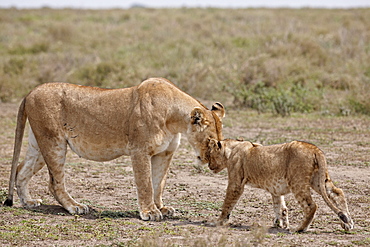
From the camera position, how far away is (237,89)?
16.2m

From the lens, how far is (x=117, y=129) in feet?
22.5

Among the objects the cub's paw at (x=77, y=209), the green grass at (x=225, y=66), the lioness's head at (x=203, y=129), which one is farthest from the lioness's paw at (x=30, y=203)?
the green grass at (x=225, y=66)

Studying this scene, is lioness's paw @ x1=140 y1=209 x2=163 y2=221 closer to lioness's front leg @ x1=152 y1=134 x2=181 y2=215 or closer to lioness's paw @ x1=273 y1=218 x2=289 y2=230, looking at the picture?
lioness's front leg @ x1=152 y1=134 x2=181 y2=215

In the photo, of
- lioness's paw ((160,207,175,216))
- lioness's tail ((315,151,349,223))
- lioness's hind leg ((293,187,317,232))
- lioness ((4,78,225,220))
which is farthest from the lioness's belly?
lioness's tail ((315,151,349,223))

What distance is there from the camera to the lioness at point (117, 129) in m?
6.67

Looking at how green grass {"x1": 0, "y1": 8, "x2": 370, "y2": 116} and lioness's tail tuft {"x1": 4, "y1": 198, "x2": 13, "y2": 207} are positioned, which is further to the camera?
green grass {"x1": 0, "y1": 8, "x2": 370, "y2": 116}

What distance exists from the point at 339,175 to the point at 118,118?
3795 mm

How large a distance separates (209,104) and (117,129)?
29.5ft

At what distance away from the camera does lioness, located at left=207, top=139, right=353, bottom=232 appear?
5.91 m

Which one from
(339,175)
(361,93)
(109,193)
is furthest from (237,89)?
(109,193)

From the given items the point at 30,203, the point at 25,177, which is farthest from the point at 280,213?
the point at 25,177

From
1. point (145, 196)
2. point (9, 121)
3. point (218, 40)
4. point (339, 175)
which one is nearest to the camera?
point (145, 196)

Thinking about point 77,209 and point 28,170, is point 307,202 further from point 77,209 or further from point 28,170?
point 28,170

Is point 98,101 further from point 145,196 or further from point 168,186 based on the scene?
point 168,186
